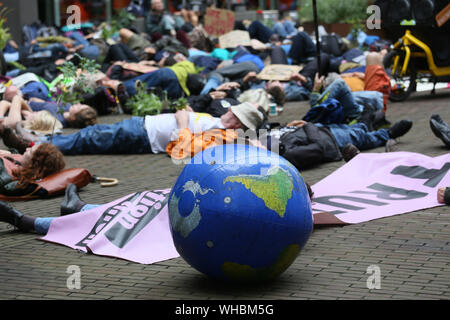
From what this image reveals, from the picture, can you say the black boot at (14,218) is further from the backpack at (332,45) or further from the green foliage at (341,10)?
the green foliage at (341,10)

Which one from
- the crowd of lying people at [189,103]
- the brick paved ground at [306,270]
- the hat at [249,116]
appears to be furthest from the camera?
the hat at [249,116]

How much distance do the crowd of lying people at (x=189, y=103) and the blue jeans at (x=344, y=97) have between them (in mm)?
14

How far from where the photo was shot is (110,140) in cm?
1005

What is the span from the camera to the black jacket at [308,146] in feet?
27.7

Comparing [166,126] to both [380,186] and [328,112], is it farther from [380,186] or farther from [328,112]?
[380,186]

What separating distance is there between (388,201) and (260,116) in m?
2.98

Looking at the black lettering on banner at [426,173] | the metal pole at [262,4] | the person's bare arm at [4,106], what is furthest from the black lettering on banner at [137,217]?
the metal pole at [262,4]

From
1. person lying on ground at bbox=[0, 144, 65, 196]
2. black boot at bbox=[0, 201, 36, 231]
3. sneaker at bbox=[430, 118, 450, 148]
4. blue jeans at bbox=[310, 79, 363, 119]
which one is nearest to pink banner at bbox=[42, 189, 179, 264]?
black boot at bbox=[0, 201, 36, 231]

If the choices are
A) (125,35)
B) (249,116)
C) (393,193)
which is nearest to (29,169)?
(249,116)

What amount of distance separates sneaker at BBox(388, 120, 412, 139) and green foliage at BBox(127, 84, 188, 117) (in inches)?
138

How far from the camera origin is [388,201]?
22.5 ft

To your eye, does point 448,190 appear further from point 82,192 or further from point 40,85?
point 40,85

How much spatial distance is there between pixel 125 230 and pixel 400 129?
15.7ft
